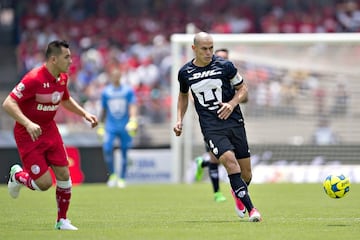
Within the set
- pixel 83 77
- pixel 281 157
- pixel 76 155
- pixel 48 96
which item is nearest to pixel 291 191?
pixel 281 157

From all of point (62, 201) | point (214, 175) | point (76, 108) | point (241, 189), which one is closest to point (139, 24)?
point (214, 175)

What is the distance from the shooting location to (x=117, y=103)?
66.9 feet

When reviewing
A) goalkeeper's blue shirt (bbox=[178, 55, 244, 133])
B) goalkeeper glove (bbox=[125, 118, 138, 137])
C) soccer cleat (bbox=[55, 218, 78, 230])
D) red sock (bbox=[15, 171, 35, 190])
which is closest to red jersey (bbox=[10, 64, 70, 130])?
red sock (bbox=[15, 171, 35, 190])

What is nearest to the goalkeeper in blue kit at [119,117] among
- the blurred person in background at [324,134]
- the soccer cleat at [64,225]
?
the blurred person in background at [324,134]

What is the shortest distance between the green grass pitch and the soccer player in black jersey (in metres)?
0.84

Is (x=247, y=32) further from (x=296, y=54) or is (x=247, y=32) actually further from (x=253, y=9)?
(x=296, y=54)

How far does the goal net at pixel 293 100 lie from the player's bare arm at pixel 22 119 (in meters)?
11.7

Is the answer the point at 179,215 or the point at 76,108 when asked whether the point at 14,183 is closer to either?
the point at 76,108

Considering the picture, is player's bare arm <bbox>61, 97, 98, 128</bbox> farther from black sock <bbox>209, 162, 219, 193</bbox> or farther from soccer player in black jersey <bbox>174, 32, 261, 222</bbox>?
black sock <bbox>209, 162, 219, 193</bbox>

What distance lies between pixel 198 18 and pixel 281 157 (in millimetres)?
11385

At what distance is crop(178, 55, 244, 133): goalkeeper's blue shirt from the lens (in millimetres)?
10977

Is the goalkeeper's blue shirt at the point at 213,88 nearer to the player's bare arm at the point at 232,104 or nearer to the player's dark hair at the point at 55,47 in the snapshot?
the player's bare arm at the point at 232,104

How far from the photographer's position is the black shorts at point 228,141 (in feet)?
35.4

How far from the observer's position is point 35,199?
15.7m
